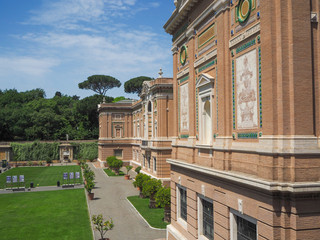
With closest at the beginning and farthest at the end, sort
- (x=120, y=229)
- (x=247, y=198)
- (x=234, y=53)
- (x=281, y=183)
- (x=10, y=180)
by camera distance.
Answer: (x=281, y=183) < (x=247, y=198) < (x=234, y=53) < (x=120, y=229) < (x=10, y=180)

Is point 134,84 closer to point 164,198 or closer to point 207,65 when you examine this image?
point 164,198

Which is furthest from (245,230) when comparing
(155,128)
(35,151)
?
(35,151)

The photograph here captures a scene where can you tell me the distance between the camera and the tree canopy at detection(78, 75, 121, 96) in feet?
336

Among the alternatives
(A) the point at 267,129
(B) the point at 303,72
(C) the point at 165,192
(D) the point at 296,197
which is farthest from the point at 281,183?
(C) the point at 165,192

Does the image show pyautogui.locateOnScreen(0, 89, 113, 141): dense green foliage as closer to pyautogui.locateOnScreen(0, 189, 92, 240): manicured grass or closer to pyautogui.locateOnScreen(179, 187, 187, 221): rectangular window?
pyautogui.locateOnScreen(0, 189, 92, 240): manicured grass

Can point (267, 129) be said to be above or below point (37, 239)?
above

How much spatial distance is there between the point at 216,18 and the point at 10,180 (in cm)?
3376

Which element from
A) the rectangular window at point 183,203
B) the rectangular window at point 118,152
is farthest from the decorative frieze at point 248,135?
the rectangular window at point 118,152

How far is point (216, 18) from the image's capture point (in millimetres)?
12312

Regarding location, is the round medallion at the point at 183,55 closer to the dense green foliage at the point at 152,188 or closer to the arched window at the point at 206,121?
the arched window at the point at 206,121

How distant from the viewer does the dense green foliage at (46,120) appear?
2918 inches

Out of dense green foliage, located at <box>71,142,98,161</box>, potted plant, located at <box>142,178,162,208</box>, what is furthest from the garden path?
dense green foliage, located at <box>71,142,98,161</box>

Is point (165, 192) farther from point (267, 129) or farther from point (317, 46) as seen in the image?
point (317, 46)

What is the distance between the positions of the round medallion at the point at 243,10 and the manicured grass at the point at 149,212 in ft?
51.8
